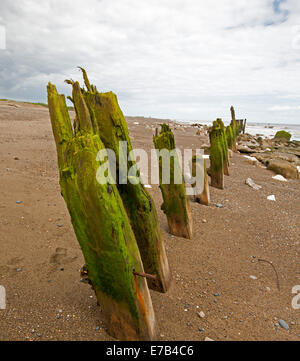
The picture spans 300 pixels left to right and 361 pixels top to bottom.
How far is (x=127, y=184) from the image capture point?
2557mm

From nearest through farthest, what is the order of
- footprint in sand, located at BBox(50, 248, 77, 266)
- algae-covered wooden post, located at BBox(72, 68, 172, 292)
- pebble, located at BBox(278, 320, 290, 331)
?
algae-covered wooden post, located at BBox(72, 68, 172, 292) → pebble, located at BBox(278, 320, 290, 331) → footprint in sand, located at BBox(50, 248, 77, 266)

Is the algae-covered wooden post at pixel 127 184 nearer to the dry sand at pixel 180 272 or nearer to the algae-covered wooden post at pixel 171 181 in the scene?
the dry sand at pixel 180 272

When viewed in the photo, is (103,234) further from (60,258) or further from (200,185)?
(200,185)

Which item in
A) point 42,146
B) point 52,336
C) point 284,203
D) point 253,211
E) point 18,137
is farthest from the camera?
point 18,137

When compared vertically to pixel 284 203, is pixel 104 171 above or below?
above

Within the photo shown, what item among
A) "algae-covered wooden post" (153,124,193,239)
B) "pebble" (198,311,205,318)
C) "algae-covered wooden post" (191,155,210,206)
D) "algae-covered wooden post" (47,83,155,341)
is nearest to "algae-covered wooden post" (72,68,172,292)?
"algae-covered wooden post" (47,83,155,341)

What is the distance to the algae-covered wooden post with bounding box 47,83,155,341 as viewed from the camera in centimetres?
183

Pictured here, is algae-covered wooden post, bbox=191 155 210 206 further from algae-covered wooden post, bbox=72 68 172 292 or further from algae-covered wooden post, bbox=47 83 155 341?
algae-covered wooden post, bbox=47 83 155 341

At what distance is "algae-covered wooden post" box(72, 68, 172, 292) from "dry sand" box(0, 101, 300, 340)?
0.43 m

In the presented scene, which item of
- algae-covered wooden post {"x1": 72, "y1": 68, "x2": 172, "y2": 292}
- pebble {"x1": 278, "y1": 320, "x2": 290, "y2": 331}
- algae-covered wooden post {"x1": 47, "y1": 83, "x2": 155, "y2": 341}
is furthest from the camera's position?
pebble {"x1": 278, "y1": 320, "x2": 290, "y2": 331}

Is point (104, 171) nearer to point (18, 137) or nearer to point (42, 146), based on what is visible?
point (42, 146)

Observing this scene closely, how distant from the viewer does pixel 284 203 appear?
646cm
